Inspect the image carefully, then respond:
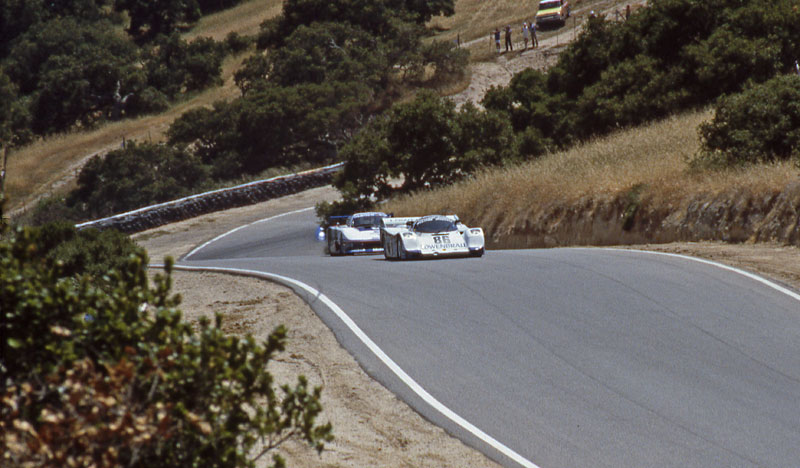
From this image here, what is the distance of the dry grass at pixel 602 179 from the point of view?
23.3m

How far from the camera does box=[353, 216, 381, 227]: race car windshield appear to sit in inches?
1112

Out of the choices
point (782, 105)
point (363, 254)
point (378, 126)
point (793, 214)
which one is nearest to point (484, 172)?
point (378, 126)

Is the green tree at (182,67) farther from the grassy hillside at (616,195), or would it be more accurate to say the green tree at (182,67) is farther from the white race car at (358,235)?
the white race car at (358,235)

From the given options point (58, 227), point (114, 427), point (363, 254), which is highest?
point (114, 427)

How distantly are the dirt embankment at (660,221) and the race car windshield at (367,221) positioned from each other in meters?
4.38

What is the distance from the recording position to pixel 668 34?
130ft

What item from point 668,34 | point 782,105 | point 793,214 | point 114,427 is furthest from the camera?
point 668,34

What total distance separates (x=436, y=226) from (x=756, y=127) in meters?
9.42

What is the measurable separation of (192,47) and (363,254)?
61.6 metres

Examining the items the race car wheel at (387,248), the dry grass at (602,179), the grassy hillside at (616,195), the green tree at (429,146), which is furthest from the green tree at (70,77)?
the race car wheel at (387,248)

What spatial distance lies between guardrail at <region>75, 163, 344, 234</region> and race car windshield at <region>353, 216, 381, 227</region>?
1799cm

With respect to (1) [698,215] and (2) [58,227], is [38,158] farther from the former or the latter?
(1) [698,215]

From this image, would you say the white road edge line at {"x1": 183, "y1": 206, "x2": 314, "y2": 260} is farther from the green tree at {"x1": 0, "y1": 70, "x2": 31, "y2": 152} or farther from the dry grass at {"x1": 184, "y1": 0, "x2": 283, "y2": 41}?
the dry grass at {"x1": 184, "y1": 0, "x2": 283, "y2": 41}

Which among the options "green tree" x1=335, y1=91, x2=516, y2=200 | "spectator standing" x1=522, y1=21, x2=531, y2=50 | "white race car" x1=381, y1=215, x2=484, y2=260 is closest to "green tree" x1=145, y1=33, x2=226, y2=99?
"spectator standing" x1=522, y1=21, x2=531, y2=50
